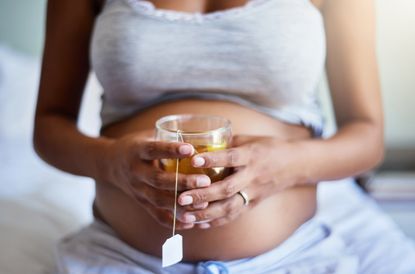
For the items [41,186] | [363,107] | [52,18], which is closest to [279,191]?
[363,107]

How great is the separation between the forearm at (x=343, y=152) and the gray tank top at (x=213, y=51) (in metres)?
0.09

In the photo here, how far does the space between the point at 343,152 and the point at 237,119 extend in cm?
17

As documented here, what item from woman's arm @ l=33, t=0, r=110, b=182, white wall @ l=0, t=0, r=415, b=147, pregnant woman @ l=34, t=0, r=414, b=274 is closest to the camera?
pregnant woman @ l=34, t=0, r=414, b=274

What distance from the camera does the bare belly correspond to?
0.70m

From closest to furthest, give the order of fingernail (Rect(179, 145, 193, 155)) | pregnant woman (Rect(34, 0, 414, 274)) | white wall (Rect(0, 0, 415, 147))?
1. fingernail (Rect(179, 145, 193, 155))
2. pregnant woman (Rect(34, 0, 414, 274))
3. white wall (Rect(0, 0, 415, 147))

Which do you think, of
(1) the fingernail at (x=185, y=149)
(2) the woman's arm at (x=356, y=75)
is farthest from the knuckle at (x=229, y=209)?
(2) the woman's arm at (x=356, y=75)

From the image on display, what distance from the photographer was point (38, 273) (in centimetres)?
84

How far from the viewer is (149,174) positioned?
600 mm

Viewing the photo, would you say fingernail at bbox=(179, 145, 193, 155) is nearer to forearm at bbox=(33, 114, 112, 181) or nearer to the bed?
forearm at bbox=(33, 114, 112, 181)

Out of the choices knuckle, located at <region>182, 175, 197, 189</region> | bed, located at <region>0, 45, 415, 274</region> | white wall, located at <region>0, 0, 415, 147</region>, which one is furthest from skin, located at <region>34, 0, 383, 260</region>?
white wall, located at <region>0, 0, 415, 147</region>

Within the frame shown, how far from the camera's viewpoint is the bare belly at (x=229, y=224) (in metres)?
0.70

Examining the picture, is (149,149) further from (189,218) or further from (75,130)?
(75,130)

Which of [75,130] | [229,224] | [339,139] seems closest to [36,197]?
[75,130]

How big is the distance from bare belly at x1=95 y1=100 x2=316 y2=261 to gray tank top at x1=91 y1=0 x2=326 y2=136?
0.03 m
